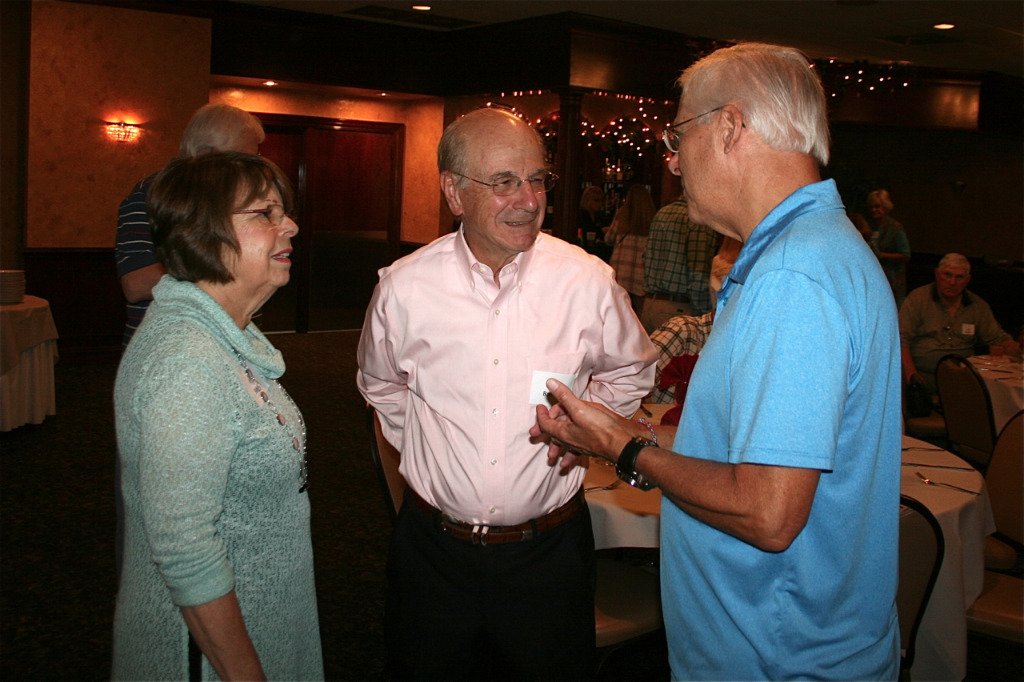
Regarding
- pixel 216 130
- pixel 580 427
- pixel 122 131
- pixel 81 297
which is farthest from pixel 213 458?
pixel 122 131

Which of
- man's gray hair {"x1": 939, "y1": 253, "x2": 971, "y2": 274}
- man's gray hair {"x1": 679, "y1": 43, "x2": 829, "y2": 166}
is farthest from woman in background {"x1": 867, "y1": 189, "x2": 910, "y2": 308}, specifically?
man's gray hair {"x1": 679, "y1": 43, "x2": 829, "y2": 166}

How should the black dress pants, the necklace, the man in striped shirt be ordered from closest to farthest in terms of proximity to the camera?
the necklace, the black dress pants, the man in striped shirt

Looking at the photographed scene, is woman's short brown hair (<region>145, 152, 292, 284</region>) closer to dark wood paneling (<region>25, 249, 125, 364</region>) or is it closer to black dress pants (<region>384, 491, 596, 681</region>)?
black dress pants (<region>384, 491, 596, 681</region>)

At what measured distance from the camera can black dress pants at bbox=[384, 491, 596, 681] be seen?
2.05 metres

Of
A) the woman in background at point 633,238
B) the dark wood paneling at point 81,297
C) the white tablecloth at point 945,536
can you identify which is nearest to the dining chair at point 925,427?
the white tablecloth at point 945,536

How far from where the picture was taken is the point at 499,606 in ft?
6.74

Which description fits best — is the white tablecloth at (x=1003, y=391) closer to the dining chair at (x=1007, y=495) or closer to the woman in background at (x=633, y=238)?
the dining chair at (x=1007, y=495)

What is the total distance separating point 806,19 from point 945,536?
677cm

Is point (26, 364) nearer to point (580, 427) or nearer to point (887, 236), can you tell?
point (580, 427)

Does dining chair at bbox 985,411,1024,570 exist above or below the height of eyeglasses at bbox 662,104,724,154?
below

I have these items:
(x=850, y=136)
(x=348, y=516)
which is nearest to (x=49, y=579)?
(x=348, y=516)

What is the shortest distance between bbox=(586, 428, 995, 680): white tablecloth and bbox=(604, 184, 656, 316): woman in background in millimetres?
5492

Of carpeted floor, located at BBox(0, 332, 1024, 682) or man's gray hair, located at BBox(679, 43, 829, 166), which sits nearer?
man's gray hair, located at BBox(679, 43, 829, 166)

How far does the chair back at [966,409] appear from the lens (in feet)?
15.8
